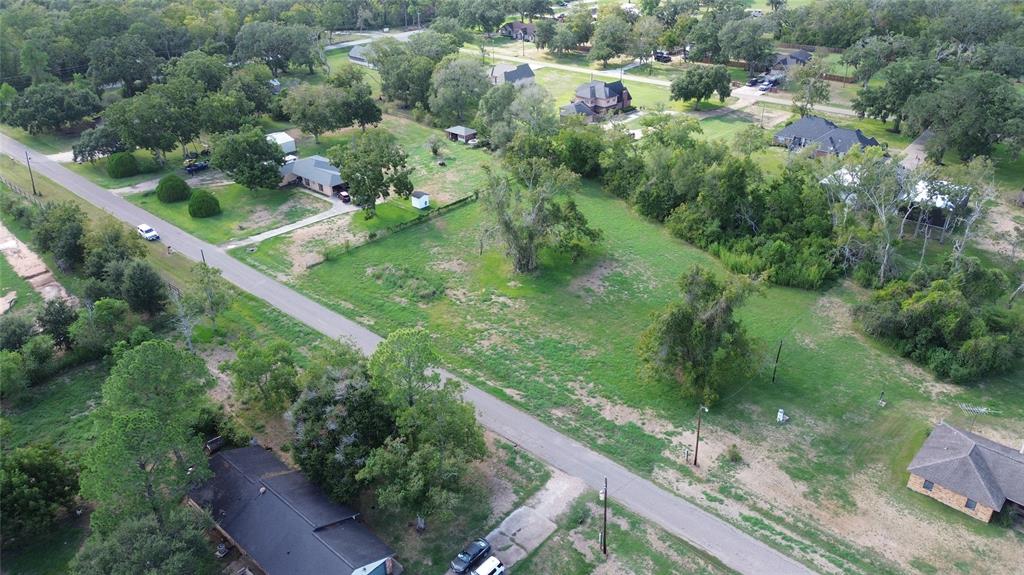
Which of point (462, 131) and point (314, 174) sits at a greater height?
point (462, 131)

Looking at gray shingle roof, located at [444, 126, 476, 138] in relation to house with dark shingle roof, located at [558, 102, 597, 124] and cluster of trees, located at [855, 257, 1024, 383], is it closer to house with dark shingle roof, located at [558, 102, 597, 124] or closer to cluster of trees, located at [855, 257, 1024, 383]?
house with dark shingle roof, located at [558, 102, 597, 124]

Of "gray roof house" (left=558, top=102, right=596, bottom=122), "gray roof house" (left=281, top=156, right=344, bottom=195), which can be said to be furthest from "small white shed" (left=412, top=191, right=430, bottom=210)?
"gray roof house" (left=558, top=102, right=596, bottom=122)

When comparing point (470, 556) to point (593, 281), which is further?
point (593, 281)

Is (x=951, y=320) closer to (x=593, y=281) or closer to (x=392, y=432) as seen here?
(x=593, y=281)

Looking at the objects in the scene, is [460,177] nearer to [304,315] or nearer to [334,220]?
[334,220]

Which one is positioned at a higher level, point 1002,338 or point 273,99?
point 273,99

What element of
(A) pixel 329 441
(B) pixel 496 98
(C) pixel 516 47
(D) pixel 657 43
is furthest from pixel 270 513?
(C) pixel 516 47

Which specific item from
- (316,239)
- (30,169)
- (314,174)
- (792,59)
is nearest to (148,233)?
(316,239)
